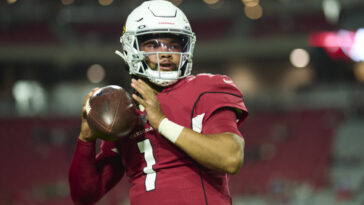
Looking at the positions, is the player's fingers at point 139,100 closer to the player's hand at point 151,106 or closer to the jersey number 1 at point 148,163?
the player's hand at point 151,106

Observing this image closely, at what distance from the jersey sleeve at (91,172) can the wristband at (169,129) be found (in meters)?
0.43

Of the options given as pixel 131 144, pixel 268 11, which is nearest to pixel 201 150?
pixel 131 144

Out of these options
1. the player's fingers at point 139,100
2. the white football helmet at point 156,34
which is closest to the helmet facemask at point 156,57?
the white football helmet at point 156,34

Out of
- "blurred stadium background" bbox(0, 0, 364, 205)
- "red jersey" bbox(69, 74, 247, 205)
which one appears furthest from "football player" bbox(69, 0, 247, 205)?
"blurred stadium background" bbox(0, 0, 364, 205)

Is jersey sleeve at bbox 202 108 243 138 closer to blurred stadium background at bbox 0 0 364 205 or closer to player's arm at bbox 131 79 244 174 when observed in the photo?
player's arm at bbox 131 79 244 174

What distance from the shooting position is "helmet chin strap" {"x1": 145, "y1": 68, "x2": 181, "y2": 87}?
2027mm

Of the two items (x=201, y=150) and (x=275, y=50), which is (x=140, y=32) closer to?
(x=201, y=150)

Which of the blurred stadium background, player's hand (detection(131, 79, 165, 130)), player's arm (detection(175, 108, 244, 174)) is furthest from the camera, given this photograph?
the blurred stadium background

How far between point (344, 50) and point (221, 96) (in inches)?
566

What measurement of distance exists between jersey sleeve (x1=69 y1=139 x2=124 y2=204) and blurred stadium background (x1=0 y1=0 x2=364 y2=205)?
374 inches

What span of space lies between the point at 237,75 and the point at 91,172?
15410 millimetres

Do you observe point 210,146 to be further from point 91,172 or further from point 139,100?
Result: point 91,172

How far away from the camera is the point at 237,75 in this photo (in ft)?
56.9

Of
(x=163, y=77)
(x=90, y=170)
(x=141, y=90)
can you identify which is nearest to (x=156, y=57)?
(x=163, y=77)
